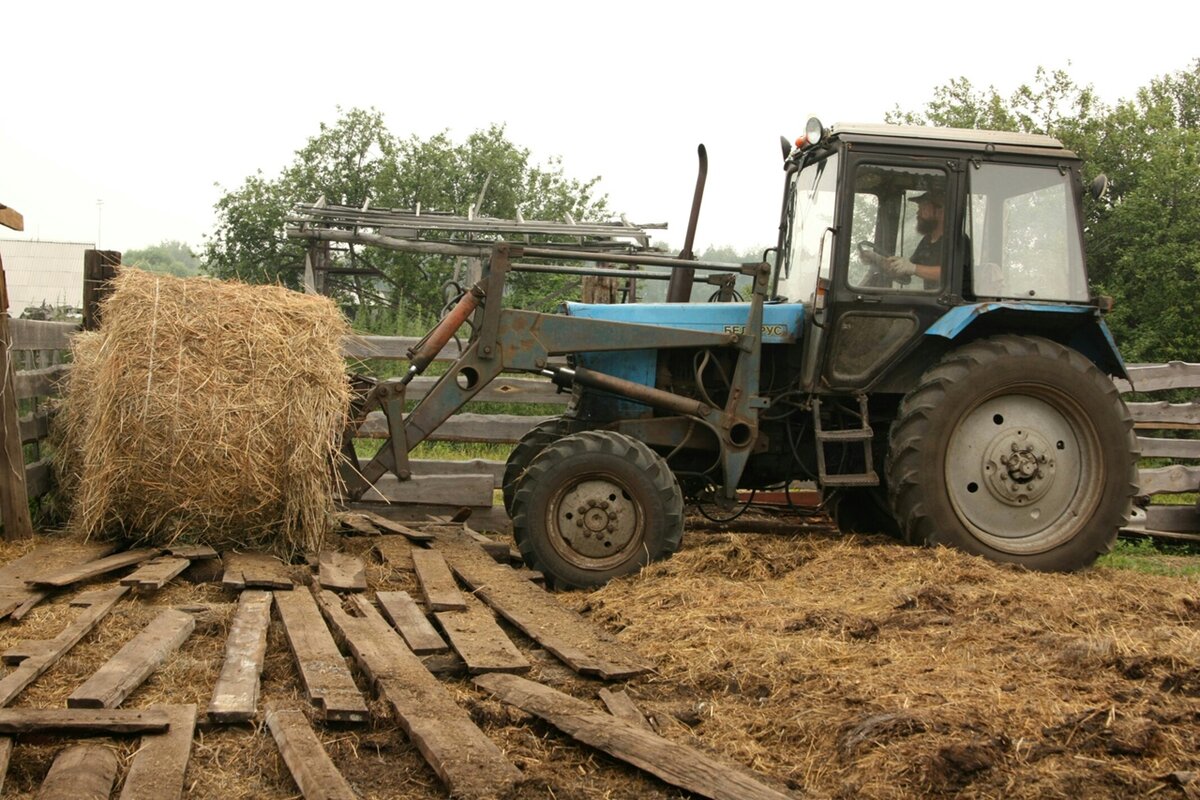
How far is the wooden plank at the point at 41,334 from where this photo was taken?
7.37 m

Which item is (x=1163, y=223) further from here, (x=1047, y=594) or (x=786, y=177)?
(x=1047, y=594)

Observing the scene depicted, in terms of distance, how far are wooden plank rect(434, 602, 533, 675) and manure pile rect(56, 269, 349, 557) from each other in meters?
1.63

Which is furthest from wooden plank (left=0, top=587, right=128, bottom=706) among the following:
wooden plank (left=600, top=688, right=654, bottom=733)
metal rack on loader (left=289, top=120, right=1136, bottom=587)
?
metal rack on loader (left=289, top=120, right=1136, bottom=587)

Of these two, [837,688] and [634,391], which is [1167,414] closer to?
[634,391]

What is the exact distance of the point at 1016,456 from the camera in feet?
23.0

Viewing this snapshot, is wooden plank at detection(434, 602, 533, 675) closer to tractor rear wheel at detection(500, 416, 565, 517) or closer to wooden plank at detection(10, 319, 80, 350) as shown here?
tractor rear wheel at detection(500, 416, 565, 517)

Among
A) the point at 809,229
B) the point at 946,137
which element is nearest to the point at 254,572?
the point at 809,229

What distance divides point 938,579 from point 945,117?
22.1 meters

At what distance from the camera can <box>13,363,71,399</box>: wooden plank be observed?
7.29 m

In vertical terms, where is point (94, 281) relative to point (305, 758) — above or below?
above

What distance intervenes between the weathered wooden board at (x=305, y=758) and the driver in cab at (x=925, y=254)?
180 inches

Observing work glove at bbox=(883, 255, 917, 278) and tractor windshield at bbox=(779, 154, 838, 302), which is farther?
tractor windshield at bbox=(779, 154, 838, 302)

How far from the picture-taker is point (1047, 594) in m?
5.74

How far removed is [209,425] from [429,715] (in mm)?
3236
